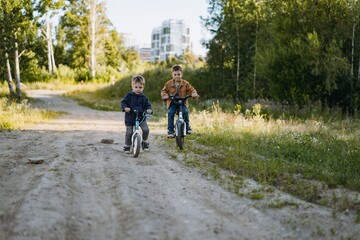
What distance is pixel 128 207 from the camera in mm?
4352

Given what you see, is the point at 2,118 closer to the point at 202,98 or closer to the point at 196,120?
the point at 196,120

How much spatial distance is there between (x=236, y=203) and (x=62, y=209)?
84.5 inches

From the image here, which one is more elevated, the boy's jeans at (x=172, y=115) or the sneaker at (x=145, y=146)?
the boy's jeans at (x=172, y=115)

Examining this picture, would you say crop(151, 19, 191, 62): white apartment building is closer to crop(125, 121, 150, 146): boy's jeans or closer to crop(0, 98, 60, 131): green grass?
crop(0, 98, 60, 131): green grass

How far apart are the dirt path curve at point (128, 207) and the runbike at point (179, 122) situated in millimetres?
1700

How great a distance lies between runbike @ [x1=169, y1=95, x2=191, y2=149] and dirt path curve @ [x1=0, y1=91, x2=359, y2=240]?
1700 mm

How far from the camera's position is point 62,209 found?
4.21 meters

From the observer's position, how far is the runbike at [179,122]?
855cm

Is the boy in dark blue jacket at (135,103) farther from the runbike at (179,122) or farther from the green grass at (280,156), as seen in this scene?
the green grass at (280,156)

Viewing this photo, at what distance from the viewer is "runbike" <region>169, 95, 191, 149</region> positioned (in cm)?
855

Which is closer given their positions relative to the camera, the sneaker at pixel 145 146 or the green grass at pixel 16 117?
the sneaker at pixel 145 146

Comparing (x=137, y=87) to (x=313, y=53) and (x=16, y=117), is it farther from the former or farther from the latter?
(x=313, y=53)

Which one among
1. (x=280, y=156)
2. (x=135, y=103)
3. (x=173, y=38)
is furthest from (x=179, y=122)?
(x=173, y=38)

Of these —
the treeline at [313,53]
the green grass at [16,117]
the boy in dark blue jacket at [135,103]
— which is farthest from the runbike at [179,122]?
the treeline at [313,53]
